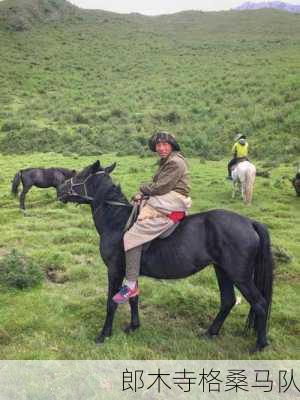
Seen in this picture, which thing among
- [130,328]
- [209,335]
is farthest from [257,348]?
[130,328]

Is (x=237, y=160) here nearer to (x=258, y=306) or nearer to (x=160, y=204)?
(x=160, y=204)

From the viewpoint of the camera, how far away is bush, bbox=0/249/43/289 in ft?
25.0

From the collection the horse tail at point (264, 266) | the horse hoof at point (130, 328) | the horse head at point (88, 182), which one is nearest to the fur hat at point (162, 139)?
the horse head at point (88, 182)

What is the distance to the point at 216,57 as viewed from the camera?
56562mm

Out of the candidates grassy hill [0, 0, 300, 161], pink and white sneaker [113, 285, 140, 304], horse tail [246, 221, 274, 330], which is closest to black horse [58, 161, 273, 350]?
horse tail [246, 221, 274, 330]

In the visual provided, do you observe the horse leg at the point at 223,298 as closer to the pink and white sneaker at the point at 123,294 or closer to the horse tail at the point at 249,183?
the pink and white sneaker at the point at 123,294

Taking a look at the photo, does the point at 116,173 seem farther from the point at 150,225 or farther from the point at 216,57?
the point at 216,57

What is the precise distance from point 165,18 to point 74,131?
7342cm

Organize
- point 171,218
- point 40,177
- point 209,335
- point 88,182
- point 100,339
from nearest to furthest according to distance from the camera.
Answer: point 171,218 < point 100,339 < point 209,335 < point 88,182 < point 40,177

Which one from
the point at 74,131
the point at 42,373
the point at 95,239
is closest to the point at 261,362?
the point at 42,373

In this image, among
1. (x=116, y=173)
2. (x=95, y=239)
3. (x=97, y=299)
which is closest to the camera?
(x=97, y=299)

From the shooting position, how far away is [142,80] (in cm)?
4906

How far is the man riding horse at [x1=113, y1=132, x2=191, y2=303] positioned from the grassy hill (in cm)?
1795

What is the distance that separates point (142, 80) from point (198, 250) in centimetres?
4541
